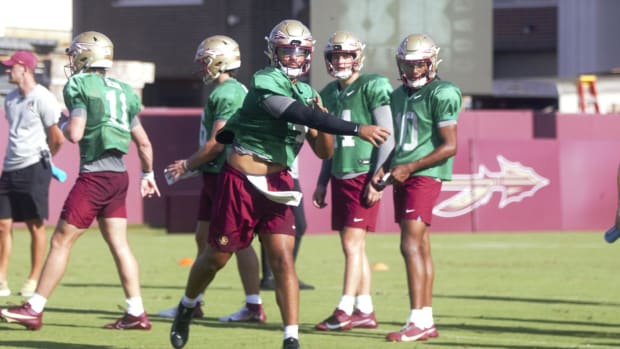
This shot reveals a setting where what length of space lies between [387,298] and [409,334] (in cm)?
327

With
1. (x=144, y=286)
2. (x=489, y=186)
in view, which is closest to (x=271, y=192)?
(x=144, y=286)

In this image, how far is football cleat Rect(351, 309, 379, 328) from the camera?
1054cm

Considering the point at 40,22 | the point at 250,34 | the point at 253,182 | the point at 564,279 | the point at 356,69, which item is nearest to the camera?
the point at 253,182

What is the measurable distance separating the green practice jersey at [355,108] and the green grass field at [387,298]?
115 centimetres

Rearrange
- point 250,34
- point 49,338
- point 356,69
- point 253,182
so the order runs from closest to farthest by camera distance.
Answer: point 253,182
point 49,338
point 356,69
point 250,34

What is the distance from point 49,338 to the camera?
9.73 metres

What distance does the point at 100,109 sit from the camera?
997cm

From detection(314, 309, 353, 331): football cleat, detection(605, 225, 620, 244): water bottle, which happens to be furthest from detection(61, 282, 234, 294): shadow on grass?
detection(605, 225, 620, 244): water bottle

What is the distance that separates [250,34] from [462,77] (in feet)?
36.0

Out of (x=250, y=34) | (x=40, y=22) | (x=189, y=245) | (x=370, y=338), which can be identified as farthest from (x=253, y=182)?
(x=250, y=34)

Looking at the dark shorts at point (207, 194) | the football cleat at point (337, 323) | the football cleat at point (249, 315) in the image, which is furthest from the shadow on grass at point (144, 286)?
the football cleat at point (337, 323)

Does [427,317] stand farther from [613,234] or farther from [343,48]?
[343,48]

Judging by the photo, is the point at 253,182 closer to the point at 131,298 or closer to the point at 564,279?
the point at 131,298

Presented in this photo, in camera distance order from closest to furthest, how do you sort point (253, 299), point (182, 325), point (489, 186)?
point (182, 325), point (253, 299), point (489, 186)
